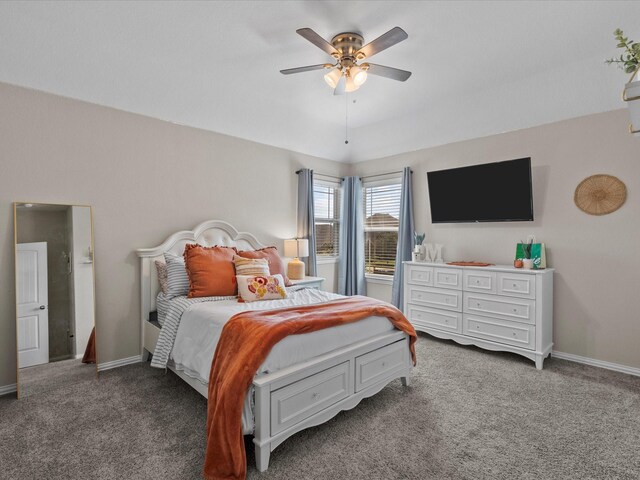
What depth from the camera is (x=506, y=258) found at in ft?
13.1

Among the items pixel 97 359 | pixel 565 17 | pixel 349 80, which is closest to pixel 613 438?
pixel 565 17

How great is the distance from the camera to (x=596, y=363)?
341 centimetres

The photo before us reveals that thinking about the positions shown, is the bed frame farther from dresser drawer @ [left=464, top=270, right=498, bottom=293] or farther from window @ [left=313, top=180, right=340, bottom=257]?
window @ [left=313, top=180, right=340, bottom=257]

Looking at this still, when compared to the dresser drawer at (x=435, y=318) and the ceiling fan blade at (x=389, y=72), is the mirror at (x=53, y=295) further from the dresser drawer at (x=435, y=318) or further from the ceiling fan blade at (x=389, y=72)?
the dresser drawer at (x=435, y=318)

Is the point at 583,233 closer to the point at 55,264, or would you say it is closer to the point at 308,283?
the point at 308,283

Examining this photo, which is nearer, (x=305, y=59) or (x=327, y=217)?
(x=305, y=59)

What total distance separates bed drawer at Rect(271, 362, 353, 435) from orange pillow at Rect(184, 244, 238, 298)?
1.37 meters

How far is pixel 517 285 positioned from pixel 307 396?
8.22ft

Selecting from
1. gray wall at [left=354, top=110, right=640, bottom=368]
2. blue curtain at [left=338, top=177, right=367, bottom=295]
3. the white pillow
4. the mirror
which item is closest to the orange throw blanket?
the white pillow

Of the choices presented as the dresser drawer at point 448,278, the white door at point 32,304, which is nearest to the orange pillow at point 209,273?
the white door at point 32,304

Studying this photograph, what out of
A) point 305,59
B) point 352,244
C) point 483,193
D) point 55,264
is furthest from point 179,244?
point 483,193

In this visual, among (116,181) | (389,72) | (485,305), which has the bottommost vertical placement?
(485,305)

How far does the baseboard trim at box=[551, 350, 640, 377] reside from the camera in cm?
323

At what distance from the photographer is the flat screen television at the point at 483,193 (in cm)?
371
